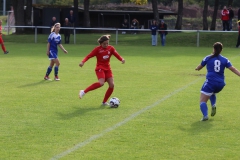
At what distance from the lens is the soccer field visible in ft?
26.2

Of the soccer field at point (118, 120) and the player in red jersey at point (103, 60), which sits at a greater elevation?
the player in red jersey at point (103, 60)

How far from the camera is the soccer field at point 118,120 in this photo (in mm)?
7973

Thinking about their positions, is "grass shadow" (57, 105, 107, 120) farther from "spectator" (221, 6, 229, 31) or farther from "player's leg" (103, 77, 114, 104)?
"spectator" (221, 6, 229, 31)

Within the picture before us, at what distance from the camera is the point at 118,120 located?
10352mm

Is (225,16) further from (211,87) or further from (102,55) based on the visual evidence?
(211,87)

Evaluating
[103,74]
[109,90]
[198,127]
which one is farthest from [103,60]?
[198,127]

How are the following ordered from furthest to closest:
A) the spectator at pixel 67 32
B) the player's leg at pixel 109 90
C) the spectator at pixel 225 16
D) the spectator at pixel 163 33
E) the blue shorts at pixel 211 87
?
the spectator at pixel 225 16
the spectator at pixel 67 32
the spectator at pixel 163 33
the player's leg at pixel 109 90
the blue shorts at pixel 211 87

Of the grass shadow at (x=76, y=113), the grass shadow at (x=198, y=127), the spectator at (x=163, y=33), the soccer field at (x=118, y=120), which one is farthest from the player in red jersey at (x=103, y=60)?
the spectator at (x=163, y=33)

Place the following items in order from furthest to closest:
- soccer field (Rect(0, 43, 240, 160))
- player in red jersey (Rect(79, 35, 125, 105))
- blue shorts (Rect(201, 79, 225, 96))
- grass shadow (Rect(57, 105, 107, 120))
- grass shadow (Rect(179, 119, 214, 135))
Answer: player in red jersey (Rect(79, 35, 125, 105)) < grass shadow (Rect(57, 105, 107, 120)) < blue shorts (Rect(201, 79, 225, 96)) < grass shadow (Rect(179, 119, 214, 135)) < soccer field (Rect(0, 43, 240, 160))

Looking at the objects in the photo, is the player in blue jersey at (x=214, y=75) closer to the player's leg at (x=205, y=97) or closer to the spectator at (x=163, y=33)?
the player's leg at (x=205, y=97)

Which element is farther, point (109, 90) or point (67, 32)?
point (67, 32)

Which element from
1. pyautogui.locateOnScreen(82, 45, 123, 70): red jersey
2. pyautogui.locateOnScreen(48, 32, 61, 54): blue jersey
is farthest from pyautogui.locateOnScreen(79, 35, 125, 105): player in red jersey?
pyautogui.locateOnScreen(48, 32, 61, 54): blue jersey

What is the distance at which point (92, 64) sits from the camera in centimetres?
2234

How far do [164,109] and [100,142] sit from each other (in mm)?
3417
